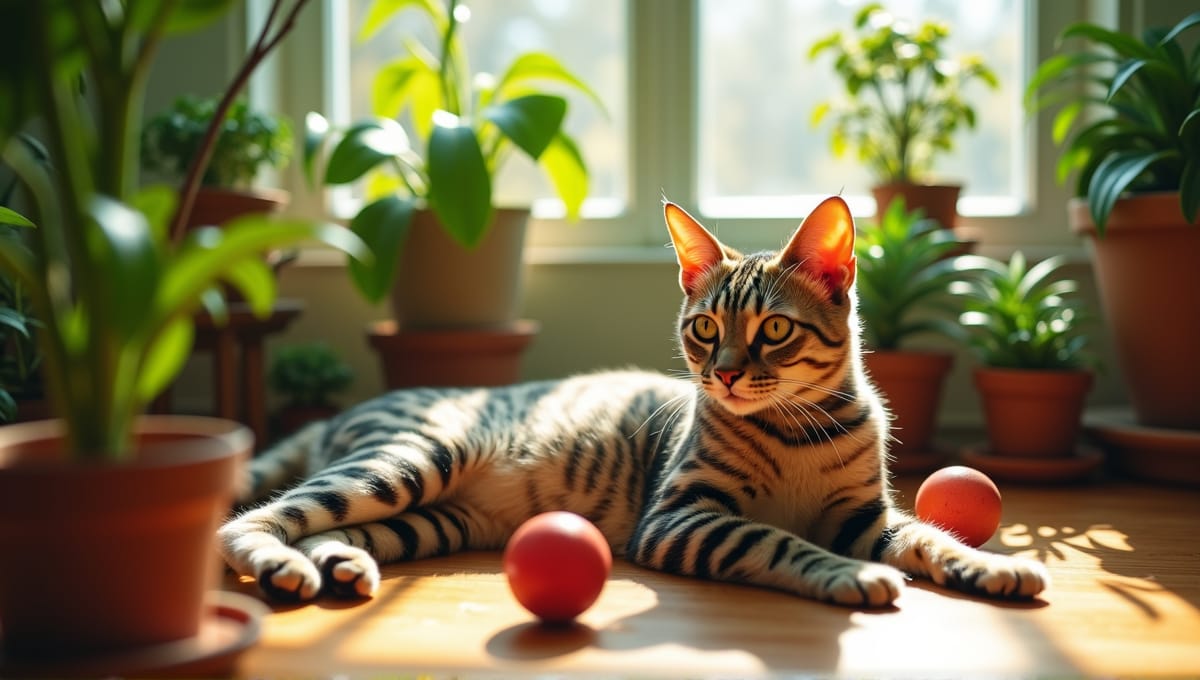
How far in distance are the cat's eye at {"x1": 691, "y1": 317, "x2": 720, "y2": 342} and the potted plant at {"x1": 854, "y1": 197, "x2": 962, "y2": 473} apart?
0.93 meters

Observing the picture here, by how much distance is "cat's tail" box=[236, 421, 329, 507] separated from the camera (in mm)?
2107

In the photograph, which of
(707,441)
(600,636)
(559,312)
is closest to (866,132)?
(559,312)

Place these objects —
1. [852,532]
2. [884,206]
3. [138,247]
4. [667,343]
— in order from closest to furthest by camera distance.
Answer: [138,247] < [852,532] < [884,206] < [667,343]

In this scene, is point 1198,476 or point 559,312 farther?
point 559,312

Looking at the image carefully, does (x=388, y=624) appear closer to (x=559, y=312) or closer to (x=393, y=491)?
(x=393, y=491)

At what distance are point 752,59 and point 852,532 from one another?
1991 mm

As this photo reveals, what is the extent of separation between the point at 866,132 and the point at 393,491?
6.33 ft

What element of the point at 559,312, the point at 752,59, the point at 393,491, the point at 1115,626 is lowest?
the point at 1115,626

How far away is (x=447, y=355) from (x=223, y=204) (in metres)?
0.67

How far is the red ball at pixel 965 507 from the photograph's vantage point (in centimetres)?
178

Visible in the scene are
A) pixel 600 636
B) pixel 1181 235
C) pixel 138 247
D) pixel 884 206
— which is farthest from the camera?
pixel 884 206

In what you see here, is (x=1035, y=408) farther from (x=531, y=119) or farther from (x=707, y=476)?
(x=531, y=119)

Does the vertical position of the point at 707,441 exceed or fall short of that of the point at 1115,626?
it exceeds it

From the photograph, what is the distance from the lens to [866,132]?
3012 mm
